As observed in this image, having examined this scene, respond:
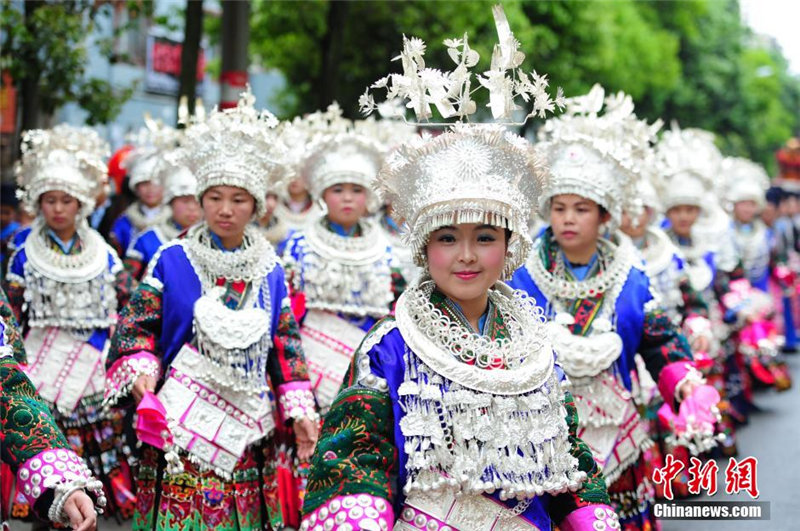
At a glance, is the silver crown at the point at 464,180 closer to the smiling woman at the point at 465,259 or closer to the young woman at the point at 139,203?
the smiling woman at the point at 465,259

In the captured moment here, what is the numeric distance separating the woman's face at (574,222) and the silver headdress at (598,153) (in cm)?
4

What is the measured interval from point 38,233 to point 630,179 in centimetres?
395

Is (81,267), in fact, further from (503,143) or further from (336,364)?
(503,143)

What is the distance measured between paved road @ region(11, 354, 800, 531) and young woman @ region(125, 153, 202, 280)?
7.85 feet

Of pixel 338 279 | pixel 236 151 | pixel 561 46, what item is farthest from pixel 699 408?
pixel 561 46

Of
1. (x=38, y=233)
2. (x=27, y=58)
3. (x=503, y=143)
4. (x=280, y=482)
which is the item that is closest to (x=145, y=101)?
(x=27, y=58)

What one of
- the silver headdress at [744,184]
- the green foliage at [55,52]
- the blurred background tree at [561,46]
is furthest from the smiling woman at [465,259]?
the silver headdress at [744,184]

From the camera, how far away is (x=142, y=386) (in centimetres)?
543

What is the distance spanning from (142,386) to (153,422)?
0.19m

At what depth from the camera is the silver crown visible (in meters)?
3.84

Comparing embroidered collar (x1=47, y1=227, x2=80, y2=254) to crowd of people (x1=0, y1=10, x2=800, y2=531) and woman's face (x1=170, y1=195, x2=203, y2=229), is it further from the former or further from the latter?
woman's face (x1=170, y1=195, x2=203, y2=229)

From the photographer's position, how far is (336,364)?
744cm

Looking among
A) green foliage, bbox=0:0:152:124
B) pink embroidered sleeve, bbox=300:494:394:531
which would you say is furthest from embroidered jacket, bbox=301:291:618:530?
green foliage, bbox=0:0:152:124

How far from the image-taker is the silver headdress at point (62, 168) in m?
8.12
